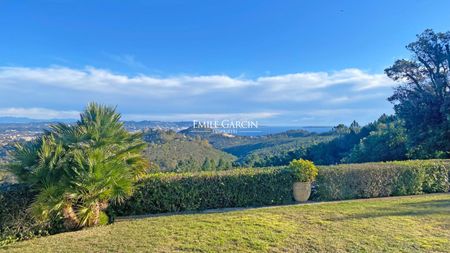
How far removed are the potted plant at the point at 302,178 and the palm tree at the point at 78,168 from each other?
3.89 metres

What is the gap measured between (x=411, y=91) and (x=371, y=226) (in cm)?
1444

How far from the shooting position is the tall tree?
14445 millimetres

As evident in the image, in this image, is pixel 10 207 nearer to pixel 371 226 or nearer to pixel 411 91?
pixel 371 226

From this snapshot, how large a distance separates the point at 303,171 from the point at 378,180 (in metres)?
2.28

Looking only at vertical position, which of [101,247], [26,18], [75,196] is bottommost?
[101,247]

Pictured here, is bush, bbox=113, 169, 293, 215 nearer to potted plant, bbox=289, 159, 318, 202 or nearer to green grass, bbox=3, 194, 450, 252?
potted plant, bbox=289, 159, 318, 202

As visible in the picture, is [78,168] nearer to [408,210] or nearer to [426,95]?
[408,210]

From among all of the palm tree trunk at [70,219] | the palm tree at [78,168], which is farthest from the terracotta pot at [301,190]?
the palm tree trunk at [70,219]

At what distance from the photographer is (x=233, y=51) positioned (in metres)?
19.8

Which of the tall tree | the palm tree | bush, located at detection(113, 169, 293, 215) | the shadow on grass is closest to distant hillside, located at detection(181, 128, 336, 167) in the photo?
the tall tree

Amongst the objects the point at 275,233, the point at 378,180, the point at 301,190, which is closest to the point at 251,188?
the point at 301,190

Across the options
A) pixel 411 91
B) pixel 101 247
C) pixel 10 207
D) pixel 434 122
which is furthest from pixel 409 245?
pixel 411 91

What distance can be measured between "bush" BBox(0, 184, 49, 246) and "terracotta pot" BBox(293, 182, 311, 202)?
530 cm

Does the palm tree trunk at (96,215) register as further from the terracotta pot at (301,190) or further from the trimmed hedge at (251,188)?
the terracotta pot at (301,190)
